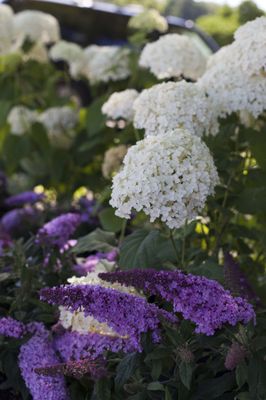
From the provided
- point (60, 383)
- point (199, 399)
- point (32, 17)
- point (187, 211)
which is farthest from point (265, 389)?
point (32, 17)

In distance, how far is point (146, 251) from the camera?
6.87 ft

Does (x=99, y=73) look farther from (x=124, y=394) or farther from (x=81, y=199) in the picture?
(x=124, y=394)

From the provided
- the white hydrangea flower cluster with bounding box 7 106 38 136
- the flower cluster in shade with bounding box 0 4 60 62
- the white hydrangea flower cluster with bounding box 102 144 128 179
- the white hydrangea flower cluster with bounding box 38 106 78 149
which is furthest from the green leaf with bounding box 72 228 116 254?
the flower cluster in shade with bounding box 0 4 60 62

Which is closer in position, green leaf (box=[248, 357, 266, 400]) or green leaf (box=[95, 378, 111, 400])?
green leaf (box=[248, 357, 266, 400])

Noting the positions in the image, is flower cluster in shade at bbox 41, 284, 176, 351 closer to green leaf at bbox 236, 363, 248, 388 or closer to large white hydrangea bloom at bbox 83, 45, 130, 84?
green leaf at bbox 236, 363, 248, 388

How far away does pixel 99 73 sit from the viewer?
359 centimetres

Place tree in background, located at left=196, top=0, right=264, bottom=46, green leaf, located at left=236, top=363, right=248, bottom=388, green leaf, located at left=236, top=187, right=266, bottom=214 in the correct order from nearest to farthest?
→ green leaf, located at left=236, top=363, right=248, bottom=388 → green leaf, located at left=236, top=187, right=266, bottom=214 → tree in background, located at left=196, top=0, right=264, bottom=46

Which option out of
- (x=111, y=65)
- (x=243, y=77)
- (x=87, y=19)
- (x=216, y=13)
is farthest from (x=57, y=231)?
(x=216, y=13)

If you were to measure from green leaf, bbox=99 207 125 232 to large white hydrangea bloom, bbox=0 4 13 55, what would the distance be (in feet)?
6.43

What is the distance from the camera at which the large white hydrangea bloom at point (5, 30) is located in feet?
13.3

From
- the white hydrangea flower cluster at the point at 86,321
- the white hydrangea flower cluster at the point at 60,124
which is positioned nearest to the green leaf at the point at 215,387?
the white hydrangea flower cluster at the point at 86,321

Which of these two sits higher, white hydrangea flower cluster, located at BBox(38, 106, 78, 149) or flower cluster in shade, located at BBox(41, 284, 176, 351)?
flower cluster in shade, located at BBox(41, 284, 176, 351)

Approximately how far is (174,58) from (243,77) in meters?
0.59

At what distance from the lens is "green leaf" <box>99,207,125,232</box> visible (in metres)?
2.33
